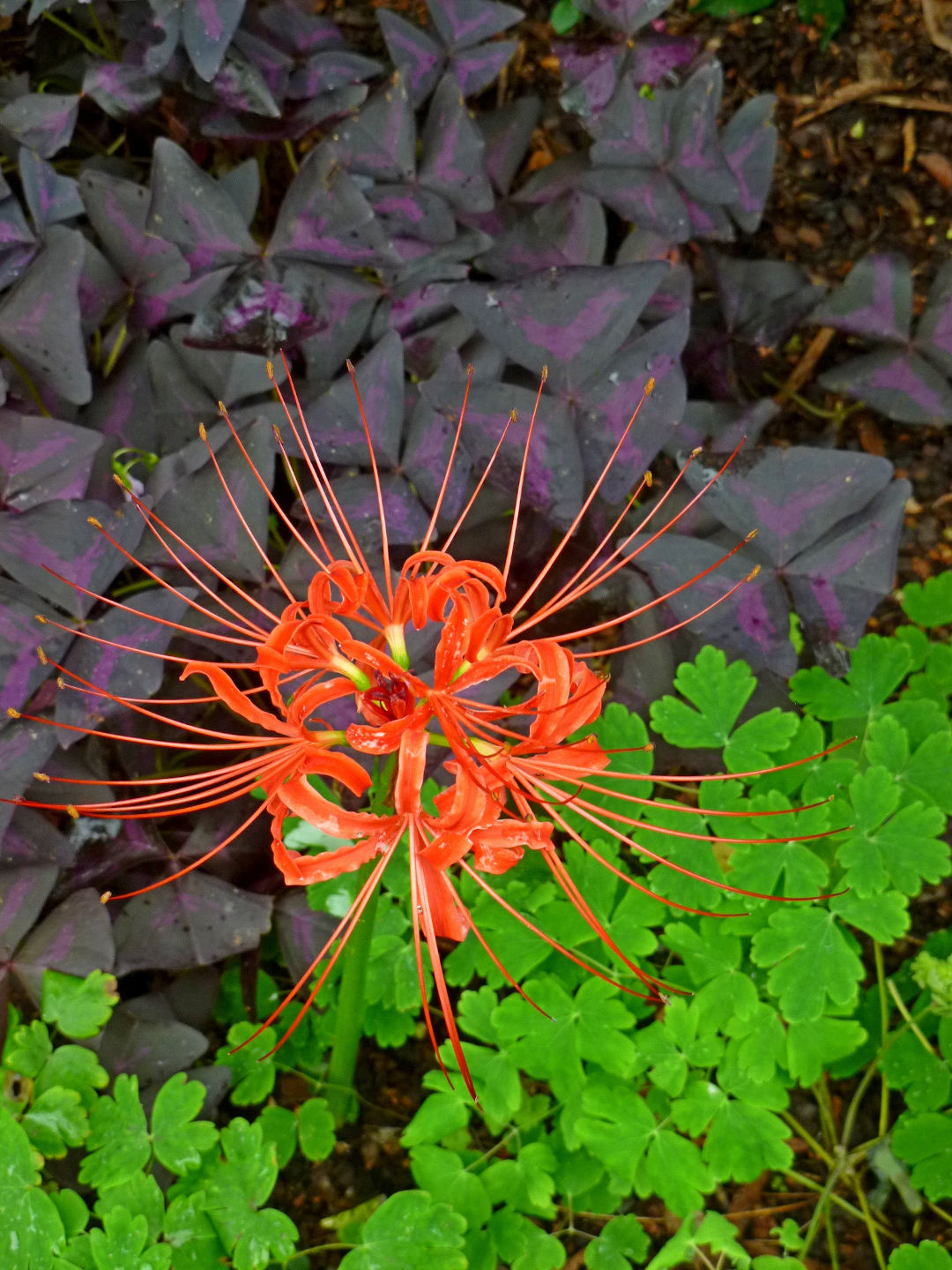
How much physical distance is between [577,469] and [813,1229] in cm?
117

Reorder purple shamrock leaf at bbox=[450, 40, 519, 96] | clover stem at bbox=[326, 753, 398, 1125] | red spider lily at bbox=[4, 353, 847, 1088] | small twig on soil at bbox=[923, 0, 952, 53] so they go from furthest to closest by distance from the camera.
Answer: small twig on soil at bbox=[923, 0, 952, 53]
purple shamrock leaf at bbox=[450, 40, 519, 96]
clover stem at bbox=[326, 753, 398, 1125]
red spider lily at bbox=[4, 353, 847, 1088]

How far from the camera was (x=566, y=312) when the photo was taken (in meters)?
1.49

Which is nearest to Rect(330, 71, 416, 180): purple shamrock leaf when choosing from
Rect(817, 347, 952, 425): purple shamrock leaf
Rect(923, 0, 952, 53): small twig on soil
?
Rect(817, 347, 952, 425): purple shamrock leaf

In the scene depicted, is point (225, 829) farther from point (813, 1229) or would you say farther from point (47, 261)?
point (813, 1229)

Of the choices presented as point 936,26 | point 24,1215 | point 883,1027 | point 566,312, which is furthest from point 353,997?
point 936,26

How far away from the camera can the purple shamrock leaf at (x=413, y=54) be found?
5.64 ft

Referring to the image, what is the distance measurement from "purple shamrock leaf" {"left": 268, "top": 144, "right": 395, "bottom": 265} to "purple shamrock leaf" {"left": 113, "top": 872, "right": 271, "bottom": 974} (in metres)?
0.95

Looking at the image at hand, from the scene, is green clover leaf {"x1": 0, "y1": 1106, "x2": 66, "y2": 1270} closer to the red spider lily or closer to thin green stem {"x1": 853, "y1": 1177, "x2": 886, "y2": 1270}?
the red spider lily

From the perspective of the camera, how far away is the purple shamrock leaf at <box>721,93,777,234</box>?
178 cm

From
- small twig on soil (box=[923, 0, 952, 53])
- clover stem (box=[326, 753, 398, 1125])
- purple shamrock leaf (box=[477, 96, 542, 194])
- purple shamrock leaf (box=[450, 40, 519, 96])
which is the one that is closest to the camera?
clover stem (box=[326, 753, 398, 1125])

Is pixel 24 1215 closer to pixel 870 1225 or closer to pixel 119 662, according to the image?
pixel 119 662

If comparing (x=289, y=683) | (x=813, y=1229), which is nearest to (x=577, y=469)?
(x=289, y=683)

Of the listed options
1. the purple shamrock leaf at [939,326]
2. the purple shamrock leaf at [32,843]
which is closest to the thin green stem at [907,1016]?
the purple shamrock leaf at [939,326]

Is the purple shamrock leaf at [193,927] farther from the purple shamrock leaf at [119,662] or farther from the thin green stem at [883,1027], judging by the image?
the thin green stem at [883,1027]
